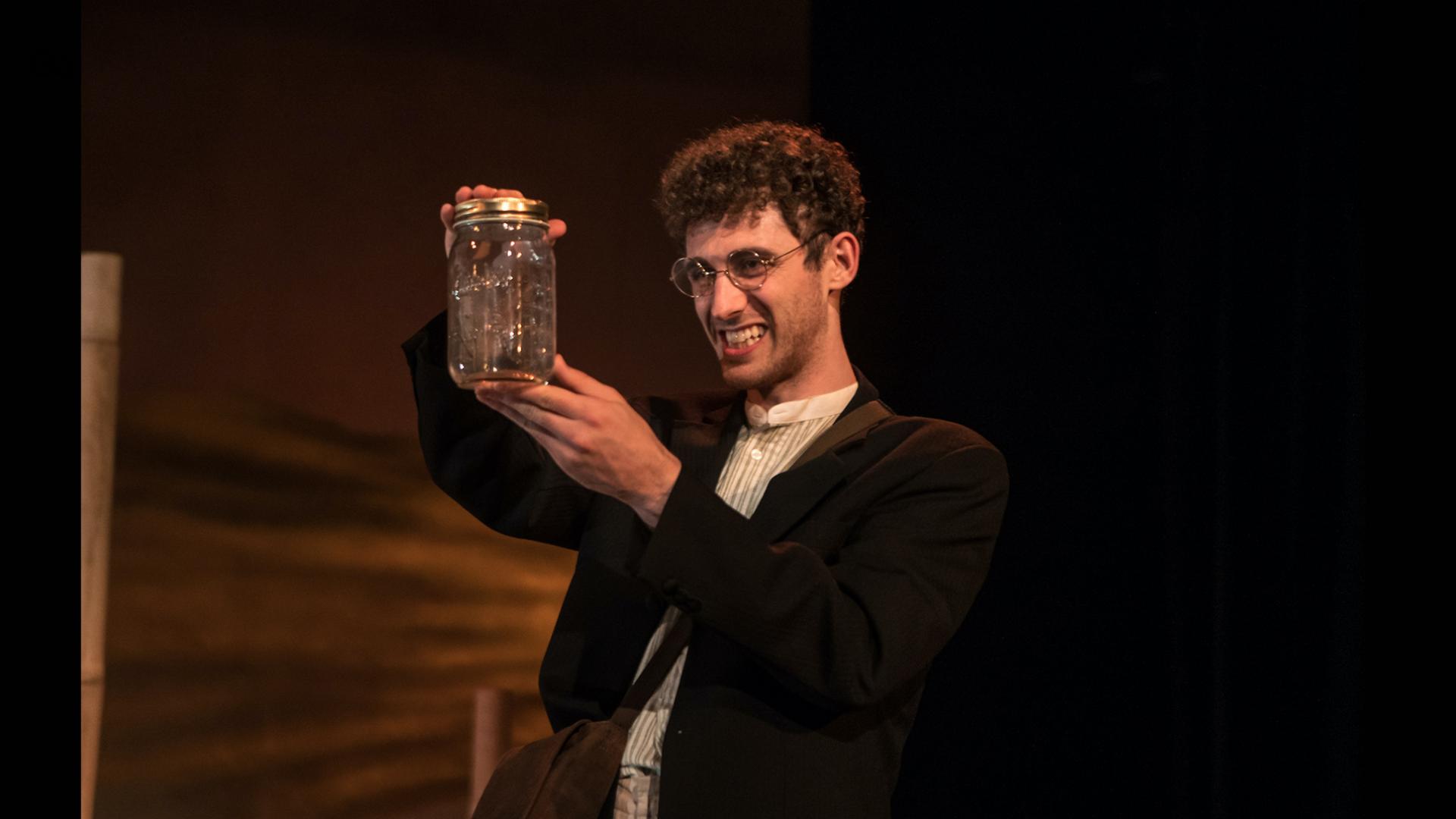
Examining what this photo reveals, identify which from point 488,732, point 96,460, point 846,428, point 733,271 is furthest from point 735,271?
point 96,460

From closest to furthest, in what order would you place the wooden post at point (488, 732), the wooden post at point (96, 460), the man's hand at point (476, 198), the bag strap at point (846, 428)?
the man's hand at point (476, 198)
the bag strap at point (846, 428)
the wooden post at point (96, 460)
the wooden post at point (488, 732)

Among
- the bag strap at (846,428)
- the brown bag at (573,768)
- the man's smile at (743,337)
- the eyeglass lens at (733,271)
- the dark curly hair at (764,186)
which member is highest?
the dark curly hair at (764,186)

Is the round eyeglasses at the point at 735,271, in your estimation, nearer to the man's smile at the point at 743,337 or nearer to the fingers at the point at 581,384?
the man's smile at the point at 743,337

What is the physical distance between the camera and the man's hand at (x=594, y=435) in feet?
4.50

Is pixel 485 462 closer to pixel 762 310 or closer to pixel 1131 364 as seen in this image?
pixel 762 310

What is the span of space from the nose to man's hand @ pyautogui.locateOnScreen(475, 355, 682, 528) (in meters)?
0.38

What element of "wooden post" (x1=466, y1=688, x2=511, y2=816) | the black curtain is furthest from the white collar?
"wooden post" (x1=466, y1=688, x2=511, y2=816)

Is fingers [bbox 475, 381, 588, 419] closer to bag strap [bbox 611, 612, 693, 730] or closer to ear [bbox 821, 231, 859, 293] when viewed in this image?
bag strap [bbox 611, 612, 693, 730]

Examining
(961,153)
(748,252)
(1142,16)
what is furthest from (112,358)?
(1142,16)

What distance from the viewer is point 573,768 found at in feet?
5.13

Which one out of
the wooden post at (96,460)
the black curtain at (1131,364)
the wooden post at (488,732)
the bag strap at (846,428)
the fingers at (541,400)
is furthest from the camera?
the wooden post at (488,732)

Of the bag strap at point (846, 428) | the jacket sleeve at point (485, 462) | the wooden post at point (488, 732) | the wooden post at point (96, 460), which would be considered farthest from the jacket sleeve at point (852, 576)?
the wooden post at point (96, 460)

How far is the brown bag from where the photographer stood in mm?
1556

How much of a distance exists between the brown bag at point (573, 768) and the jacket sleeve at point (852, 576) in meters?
0.20
